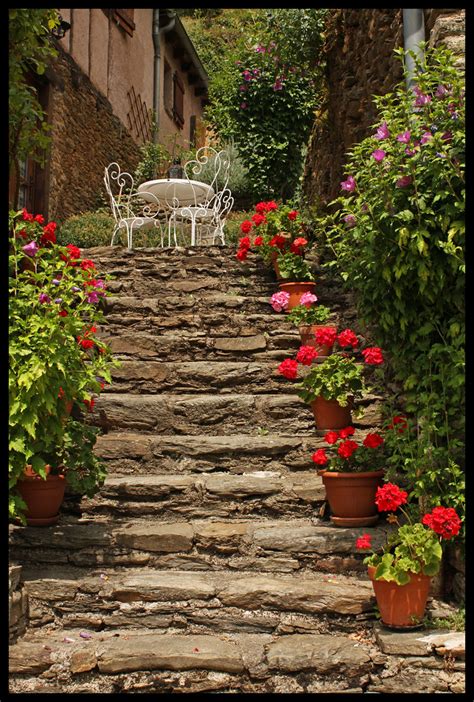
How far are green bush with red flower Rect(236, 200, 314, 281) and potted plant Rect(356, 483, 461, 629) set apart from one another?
337 cm

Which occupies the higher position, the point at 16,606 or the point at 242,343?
the point at 242,343

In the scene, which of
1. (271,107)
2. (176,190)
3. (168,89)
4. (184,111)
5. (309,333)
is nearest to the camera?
(309,333)

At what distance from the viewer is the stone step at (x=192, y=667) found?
2826 mm

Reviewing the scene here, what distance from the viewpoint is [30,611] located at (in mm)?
3299

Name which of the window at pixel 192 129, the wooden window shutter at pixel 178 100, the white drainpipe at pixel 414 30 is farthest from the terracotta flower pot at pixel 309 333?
the window at pixel 192 129

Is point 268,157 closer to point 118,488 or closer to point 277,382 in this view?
point 277,382

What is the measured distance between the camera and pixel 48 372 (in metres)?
3.23

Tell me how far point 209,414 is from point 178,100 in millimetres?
12046

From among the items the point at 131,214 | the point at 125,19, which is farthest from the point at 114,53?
the point at 131,214

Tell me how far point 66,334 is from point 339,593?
5.40 ft

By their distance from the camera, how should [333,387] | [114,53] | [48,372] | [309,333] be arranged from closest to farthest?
[48,372] → [333,387] → [309,333] → [114,53]

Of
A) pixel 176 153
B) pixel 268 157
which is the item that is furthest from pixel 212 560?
pixel 176 153

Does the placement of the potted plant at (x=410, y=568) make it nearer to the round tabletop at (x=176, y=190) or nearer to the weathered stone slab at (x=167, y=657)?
the weathered stone slab at (x=167, y=657)

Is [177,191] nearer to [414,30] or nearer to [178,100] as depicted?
[414,30]
